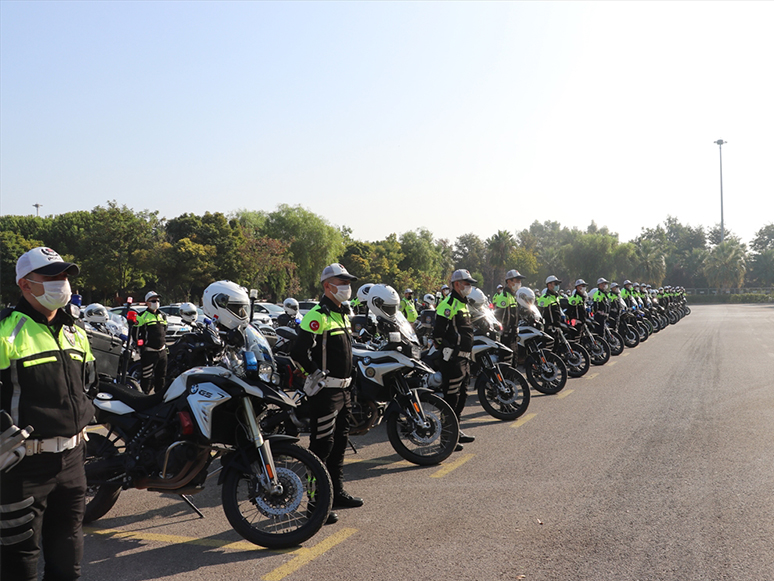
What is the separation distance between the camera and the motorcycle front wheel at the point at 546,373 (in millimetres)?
10851

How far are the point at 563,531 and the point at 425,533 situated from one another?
101 cm

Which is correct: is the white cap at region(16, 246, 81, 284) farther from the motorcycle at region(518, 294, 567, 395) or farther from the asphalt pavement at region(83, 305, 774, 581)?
the motorcycle at region(518, 294, 567, 395)

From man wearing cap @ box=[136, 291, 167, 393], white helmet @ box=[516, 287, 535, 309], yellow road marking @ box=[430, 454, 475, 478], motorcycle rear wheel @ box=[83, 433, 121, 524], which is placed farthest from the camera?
white helmet @ box=[516, 287, 535, 309]

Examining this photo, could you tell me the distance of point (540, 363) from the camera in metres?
11.0

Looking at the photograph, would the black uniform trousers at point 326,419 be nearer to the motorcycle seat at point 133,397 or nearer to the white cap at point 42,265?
the motorcycle seat at point 133,397

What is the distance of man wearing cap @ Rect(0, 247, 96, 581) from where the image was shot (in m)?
2.99

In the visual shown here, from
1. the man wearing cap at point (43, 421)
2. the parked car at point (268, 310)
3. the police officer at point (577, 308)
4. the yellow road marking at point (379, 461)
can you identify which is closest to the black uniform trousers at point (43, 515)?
the man wearing cap at point (43, 421)

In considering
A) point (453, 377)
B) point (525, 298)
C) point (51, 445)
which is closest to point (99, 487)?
point (51, 445)

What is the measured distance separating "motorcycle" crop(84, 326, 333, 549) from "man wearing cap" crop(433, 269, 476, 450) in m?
3.24

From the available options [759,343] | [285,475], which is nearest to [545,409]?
[285,475]

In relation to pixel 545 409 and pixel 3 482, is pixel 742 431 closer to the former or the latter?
pixel 545 409

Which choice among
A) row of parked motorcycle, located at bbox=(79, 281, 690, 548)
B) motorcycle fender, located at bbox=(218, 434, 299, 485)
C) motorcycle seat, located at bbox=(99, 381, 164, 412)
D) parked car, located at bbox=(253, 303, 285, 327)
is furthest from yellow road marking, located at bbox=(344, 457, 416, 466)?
parked car, located at bbox=(253, 303, 285, 327)

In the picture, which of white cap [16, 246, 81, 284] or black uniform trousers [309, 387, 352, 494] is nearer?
white cap [16, 246, 81, 284]

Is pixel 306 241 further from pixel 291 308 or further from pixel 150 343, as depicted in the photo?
pixel 150 343
